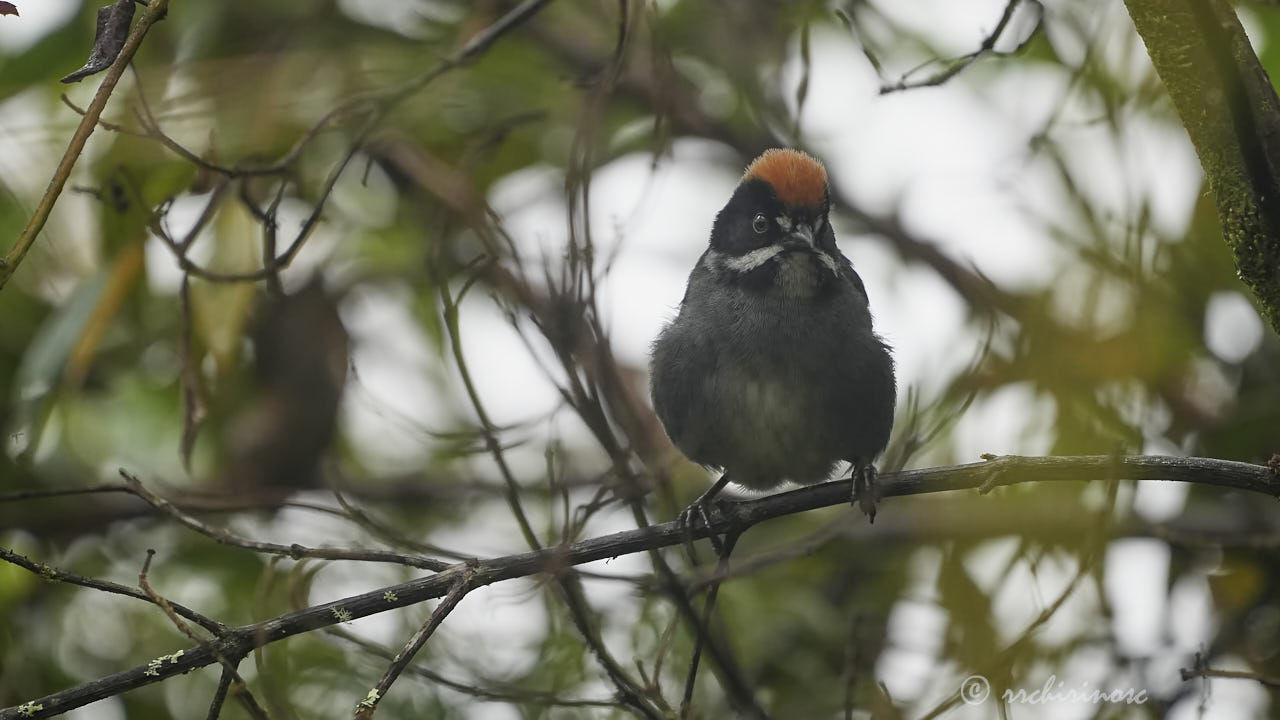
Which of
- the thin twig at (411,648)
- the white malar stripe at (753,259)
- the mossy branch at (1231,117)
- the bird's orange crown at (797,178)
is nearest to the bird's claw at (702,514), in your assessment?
the thin twig at (411,648)

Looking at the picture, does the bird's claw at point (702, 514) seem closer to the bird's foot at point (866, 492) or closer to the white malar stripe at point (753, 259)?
the bird's foot at point (866, 492)

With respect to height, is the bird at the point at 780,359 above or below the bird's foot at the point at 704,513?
above

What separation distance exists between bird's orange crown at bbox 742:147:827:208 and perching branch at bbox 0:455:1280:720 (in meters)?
1.50

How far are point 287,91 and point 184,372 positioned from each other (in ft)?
5.36

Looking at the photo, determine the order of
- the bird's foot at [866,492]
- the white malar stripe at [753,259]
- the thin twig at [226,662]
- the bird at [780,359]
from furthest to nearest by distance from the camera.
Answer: the white malar stripe at [753,259]
the bird at [780,359]
the bird's foot at [866,492]
the thin twig at [226,662]

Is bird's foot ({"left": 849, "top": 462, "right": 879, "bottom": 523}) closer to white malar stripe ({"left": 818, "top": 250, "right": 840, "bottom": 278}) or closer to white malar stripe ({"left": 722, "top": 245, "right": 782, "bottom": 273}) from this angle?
white malar stripe ({"left": 818, "top": 250, "right": 840, "bottom": 278})

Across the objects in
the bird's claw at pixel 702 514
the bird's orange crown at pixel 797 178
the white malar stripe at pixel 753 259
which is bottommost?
the bird's claw at pixel 702 514

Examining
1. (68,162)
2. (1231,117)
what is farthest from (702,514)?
(68,162)

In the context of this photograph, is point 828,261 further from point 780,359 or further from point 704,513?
point 704,513

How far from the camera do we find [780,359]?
4.26 m

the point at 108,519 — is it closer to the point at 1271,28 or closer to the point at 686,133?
the point at 686,133

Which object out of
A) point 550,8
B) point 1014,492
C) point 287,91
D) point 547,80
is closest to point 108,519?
point 287,91

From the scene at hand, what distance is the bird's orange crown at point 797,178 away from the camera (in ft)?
14.1

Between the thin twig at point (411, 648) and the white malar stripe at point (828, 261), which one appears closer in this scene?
the thin twig at point (411, 648)
